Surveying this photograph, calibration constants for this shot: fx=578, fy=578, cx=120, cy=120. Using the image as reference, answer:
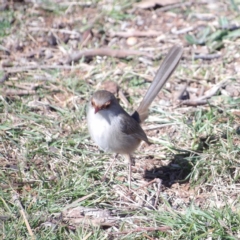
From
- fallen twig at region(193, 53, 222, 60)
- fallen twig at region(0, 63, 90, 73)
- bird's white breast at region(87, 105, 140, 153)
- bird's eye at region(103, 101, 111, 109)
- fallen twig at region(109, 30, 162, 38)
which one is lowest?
fallen twig at region(193, 53, 222, 60)

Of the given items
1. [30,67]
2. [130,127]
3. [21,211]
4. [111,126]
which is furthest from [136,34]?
[21,211]

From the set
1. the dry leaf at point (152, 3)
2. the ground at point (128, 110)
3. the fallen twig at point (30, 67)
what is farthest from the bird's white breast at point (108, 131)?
the dry leaf at point (152, 3)

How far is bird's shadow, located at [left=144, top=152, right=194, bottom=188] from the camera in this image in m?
6.39

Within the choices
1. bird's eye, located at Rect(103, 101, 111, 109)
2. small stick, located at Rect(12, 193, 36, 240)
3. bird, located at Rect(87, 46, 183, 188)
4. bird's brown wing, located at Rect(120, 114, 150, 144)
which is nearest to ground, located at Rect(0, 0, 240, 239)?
small stick, located at Rect(12, 193, 36, 240)

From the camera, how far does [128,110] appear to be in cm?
742

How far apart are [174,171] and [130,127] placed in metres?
0.76

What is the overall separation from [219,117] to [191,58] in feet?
5.35

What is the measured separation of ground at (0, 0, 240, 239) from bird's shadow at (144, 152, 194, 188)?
1cm

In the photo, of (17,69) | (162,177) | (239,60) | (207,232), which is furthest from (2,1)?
(207,232)

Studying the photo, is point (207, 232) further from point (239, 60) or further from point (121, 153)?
point (239, 60)

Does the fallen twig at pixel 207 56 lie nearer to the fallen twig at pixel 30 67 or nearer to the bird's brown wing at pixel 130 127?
the fallen twig at pixel 30 67

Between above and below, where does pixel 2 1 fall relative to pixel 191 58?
above

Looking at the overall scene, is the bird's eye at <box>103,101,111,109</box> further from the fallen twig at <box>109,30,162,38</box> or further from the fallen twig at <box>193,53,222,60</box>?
the fallen twig at <box>109,30,162,38</box>

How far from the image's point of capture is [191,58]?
8.30m
